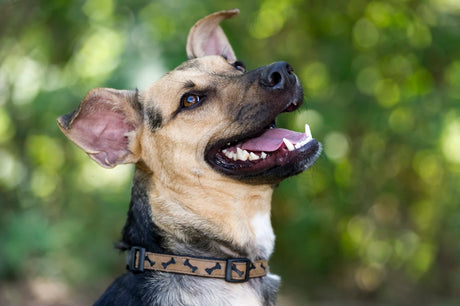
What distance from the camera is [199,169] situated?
147 inches

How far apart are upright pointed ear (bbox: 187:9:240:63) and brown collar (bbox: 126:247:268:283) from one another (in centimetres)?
181

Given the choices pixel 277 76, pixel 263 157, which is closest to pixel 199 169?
pixel 263 157

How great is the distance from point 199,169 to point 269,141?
0.51 m

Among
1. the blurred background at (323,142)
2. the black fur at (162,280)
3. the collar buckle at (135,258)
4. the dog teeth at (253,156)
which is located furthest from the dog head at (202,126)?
the blurred background at (323,142)

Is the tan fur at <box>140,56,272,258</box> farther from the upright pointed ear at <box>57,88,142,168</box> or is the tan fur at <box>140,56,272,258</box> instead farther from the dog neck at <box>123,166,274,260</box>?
the upright pointed ear at <box>57,88,142,168</box>

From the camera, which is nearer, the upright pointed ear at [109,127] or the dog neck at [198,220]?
the dog neck at [198,220]

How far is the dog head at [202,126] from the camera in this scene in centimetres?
357

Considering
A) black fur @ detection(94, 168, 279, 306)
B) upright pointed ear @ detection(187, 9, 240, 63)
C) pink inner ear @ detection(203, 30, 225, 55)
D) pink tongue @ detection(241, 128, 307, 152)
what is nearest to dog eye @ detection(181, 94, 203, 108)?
pink tongue @ detection(241, 128, 307, 152)

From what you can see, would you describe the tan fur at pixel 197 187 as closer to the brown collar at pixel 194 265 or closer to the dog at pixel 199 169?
the dog at pixel 199 169

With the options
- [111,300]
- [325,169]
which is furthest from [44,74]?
[111,300]

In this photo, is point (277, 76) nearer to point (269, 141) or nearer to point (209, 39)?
point (269, 141)

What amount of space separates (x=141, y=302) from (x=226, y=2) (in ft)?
15.6

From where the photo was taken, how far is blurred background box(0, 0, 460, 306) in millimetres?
7258

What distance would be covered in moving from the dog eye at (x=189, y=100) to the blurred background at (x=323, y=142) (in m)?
2.78
